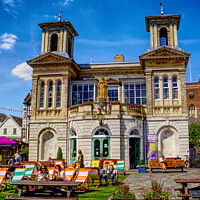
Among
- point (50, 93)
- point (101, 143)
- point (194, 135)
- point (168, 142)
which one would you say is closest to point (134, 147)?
point (101, 143)

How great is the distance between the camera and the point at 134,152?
24641mm

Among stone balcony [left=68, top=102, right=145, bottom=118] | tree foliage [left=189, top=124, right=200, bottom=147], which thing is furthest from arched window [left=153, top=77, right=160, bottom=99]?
tree foliage [left=189, top=124, right=200, bottom=147]

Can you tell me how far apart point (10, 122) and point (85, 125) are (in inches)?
1663

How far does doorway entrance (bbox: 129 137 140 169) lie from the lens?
79.8 feet

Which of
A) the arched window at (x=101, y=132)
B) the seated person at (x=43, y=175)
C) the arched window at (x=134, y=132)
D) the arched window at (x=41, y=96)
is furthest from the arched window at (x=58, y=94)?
the seated person at (x=43, y=175)

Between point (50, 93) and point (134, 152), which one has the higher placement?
point (50, 93)

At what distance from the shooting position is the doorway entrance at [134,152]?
24.3 meters

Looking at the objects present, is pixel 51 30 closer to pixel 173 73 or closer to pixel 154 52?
pixel 154 52

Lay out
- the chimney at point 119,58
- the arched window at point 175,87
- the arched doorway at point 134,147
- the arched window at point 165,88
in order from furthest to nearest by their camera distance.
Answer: the chimney at point 119,58 → the arched window at point 165,88 → the arched window at point 175,87 → the arched doorway at point 134,147

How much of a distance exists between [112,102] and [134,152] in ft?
16.6

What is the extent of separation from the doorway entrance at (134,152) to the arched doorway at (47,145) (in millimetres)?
7771

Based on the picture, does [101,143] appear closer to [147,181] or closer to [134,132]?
[134,132]

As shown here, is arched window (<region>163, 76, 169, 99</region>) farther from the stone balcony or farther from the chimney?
the chimney

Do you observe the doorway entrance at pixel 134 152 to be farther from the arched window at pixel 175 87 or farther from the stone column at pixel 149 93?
the arched window at pixel 175 87
